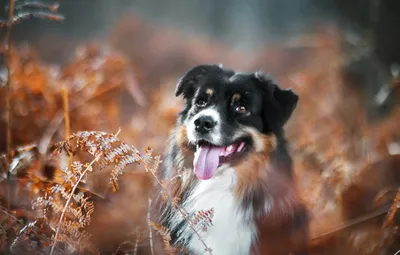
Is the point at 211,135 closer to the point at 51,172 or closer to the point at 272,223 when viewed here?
the point at 272,223

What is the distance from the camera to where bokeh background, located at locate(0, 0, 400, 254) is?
5.30 ft

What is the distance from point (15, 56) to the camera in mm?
2346

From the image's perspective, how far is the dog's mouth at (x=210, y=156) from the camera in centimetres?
140

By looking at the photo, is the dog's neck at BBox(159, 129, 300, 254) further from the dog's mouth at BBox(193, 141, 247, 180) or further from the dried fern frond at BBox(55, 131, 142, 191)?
the dried fern frond at BBox(55, 131, 142, 191)

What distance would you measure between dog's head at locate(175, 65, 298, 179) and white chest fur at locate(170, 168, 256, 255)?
65 mm

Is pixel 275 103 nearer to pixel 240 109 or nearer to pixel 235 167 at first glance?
pixel 240 109

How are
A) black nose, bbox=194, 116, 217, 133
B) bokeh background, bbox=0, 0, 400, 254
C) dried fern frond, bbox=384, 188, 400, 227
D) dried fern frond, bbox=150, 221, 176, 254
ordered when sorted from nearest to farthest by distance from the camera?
dried fern frond, bbox=150, 221, 176, 254
dried fern frond, bbox=384, 188, 400, 227
black nose, bbox=194, 116, 217, 133
bokeh background, bbox=0, 0, 400, 254

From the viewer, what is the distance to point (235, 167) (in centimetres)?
147

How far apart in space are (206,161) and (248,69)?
1499 mm

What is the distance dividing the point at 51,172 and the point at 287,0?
1.79 meters

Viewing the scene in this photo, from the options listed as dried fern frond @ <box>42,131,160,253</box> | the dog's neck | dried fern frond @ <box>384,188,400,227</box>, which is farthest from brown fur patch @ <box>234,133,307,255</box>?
dried fern frond @ <box>42,131,160,253</box>

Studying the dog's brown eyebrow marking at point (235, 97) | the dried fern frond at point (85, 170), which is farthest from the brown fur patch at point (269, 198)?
the dried fern frond at point (85, 170)

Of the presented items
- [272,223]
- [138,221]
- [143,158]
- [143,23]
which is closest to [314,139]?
[272,223]

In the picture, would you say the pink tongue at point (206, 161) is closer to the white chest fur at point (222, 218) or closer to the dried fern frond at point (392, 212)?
the white chest fur at point (222, 218)
